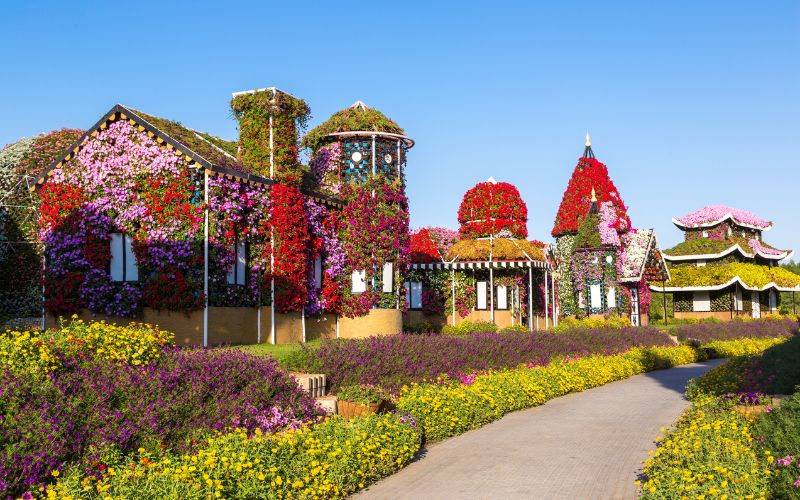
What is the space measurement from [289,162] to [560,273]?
28414 millimetres

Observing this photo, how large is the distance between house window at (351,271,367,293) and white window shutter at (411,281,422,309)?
11601 millimetres

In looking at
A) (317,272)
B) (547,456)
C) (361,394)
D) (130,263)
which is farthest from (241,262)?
(547,456)

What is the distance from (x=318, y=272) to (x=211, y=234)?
532 centimetres

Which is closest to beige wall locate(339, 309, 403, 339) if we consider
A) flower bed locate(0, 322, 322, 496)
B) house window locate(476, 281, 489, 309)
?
flower bed locate(0, 322, 322, 496)

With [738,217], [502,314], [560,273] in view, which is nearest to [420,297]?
[502,314]

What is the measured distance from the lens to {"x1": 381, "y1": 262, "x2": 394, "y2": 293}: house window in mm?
24375

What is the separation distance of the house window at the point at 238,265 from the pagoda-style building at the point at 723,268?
136 feet

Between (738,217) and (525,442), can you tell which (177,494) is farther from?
(738,217)

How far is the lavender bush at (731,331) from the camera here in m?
32.4

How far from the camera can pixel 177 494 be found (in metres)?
7.02

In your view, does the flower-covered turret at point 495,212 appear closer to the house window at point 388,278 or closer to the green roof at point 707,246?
the house window at point 388,278

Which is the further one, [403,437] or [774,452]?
[403,437]

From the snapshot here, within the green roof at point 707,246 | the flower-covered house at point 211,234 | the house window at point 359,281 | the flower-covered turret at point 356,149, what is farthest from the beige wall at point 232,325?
the green roof at point 707,246

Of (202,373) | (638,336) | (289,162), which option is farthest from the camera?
(638,336)
